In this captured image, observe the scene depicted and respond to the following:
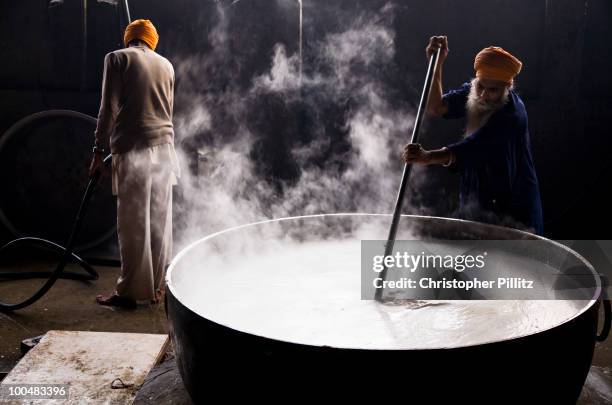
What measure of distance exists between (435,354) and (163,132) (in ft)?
10.7

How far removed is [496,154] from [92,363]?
2245mm

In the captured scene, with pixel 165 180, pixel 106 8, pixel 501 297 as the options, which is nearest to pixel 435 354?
pixel 501 297

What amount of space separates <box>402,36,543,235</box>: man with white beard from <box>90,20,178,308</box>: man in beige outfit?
2115 mm

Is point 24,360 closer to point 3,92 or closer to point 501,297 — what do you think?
point 501,297

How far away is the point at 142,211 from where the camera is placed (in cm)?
397

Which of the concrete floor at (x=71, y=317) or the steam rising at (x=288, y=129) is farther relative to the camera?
the steam rising at (x=288, y=129)

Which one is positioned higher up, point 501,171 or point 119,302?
point 501,171

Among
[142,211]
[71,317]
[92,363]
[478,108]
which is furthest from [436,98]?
[71,317]

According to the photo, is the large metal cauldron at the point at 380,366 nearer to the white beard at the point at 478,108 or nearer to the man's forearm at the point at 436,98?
the white beard at the point at 478,108

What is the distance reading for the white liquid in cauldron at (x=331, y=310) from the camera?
1.70 m

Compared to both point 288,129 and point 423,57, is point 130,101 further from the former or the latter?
point 423,57

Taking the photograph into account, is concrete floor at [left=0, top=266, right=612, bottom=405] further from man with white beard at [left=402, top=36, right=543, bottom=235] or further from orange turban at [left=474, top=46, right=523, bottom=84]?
orange turban at [left=474, top=46, right=523, bottom=84]

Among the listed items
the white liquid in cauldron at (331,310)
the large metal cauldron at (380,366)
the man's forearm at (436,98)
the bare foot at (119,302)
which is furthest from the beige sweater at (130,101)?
the large metal cauldron at (380,366)

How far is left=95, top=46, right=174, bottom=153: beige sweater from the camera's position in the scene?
3803 mm
